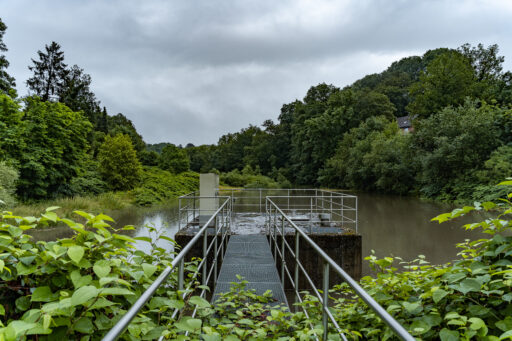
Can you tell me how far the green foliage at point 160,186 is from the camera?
24.2 m

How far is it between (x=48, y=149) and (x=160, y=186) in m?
13.0

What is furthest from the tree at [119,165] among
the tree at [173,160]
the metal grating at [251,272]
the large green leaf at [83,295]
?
the large green leaf at [83,295]

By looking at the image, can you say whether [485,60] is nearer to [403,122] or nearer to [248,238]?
[403,122]

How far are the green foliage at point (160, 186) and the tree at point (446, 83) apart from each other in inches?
921

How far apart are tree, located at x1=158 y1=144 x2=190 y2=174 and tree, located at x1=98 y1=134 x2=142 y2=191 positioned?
1207cm

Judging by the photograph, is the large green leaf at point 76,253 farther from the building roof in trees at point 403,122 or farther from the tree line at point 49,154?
the building roof in trees at point 403,122

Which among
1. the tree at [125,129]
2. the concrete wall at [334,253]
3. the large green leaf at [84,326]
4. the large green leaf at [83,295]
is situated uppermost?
the tree at [125,129]

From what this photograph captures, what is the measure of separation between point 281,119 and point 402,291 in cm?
6035

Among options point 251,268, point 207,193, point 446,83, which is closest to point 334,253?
point 251,268

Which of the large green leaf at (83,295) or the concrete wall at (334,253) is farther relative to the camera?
the concrete wall at (334,253)

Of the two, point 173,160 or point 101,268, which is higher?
point 173,160

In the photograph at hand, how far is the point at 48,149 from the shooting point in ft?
53.9

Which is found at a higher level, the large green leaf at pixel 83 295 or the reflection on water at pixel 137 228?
the large green leaf at pixel 83 295

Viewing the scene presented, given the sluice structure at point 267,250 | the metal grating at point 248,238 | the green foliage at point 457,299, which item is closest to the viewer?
the green foliage at point 457,299
